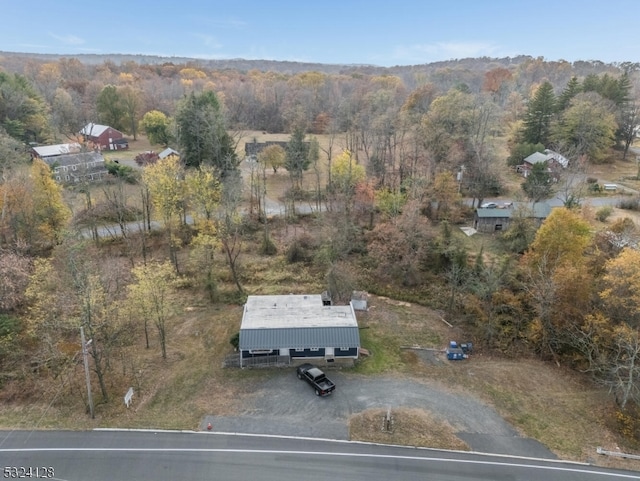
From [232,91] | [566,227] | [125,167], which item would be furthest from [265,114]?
[566,227]

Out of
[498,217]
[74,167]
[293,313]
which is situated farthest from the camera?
[74,167]

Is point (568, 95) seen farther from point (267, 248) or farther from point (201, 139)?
point (267, 248)

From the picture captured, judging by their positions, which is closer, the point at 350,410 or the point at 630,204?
the point at 350,410

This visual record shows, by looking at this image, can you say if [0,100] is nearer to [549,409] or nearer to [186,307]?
[186,307]

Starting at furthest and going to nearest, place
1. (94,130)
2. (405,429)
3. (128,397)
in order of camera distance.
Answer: (94,130), (128,397), (405,429)

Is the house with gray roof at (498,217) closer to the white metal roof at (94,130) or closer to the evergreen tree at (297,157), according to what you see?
the evergreen tree at (297,157)

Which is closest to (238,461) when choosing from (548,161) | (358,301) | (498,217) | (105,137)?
(358,301)
